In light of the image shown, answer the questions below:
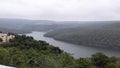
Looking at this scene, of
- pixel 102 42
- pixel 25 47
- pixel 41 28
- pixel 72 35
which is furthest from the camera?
pixel 41 28

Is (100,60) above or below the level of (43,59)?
below

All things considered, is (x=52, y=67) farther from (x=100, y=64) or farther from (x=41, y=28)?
(x=41, y=28)

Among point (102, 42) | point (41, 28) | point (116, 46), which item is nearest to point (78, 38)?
point (102, 42)

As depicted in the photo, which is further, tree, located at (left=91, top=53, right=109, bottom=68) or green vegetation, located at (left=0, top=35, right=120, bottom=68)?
tree, located at (left=91, top=53, right=109, bottom=68)

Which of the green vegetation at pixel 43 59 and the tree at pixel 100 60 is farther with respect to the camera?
the tree at pixel 100 60

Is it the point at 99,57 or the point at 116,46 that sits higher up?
the point at 99,57

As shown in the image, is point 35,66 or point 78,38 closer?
point 35,66

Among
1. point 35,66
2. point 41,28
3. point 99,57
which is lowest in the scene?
point 41,28

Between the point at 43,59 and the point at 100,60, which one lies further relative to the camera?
the point at 100,60
